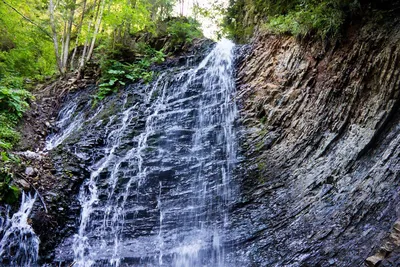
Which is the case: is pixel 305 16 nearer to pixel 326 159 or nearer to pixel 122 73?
pixel 326 159

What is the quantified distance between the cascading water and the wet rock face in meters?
0.68

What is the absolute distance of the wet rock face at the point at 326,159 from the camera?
4559 mm

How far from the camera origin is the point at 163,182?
7.03m

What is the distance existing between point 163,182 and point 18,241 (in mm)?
3141

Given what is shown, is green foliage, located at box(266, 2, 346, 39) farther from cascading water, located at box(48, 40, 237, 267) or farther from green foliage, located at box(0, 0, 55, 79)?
green foliage, located at box(0, 0, 55, 79)

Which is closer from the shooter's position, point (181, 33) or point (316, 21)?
point (316, 21)

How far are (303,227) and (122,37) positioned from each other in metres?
11.6

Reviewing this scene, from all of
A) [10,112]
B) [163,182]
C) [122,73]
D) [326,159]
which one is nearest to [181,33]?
[122,73]

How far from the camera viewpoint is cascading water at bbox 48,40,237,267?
233 inches

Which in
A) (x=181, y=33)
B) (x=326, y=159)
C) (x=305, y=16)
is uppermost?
(x=181, y=33)

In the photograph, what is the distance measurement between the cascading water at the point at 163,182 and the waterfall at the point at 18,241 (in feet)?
1.80

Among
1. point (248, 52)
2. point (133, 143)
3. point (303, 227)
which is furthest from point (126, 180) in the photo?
point (248, 52)

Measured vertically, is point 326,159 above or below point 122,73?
below

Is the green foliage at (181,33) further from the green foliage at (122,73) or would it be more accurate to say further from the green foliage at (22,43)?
the green foliage at (22,43)
